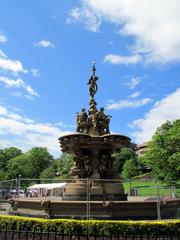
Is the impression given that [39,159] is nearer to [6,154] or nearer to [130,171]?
[6,154]

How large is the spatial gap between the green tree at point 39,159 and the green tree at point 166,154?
58038mm

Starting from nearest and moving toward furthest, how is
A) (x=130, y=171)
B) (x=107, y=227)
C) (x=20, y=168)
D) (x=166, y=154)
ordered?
(x=107, y=227)
(x=166, y=154)
(x=130, y=171)
(x=20, y=168)

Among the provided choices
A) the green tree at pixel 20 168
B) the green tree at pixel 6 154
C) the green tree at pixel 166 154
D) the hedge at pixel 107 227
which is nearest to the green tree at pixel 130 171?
the green tree at pixel 20 168

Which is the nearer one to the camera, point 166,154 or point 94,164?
point 94,164

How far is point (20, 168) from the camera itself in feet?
308

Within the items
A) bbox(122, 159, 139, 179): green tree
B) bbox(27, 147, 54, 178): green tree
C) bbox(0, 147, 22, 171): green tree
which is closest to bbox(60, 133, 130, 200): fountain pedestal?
bbox(122, 159, 139, 179): green tree

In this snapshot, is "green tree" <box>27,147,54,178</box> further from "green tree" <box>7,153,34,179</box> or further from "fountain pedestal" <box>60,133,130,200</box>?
"fountain pedestal" <box>60,133,130,200</box>

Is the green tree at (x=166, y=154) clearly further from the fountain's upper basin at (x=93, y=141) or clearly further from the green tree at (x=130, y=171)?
the green tree at (x=130, y=171)

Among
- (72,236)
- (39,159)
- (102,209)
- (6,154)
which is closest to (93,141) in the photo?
(102,209)

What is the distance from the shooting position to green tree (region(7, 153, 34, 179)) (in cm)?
9431

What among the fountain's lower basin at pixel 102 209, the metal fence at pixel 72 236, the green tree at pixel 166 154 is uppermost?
the green tree at pixel 166 154

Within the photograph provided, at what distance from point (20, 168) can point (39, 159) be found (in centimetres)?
1156

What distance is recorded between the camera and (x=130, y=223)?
10742 millimetres

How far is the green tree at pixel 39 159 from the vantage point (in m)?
103
